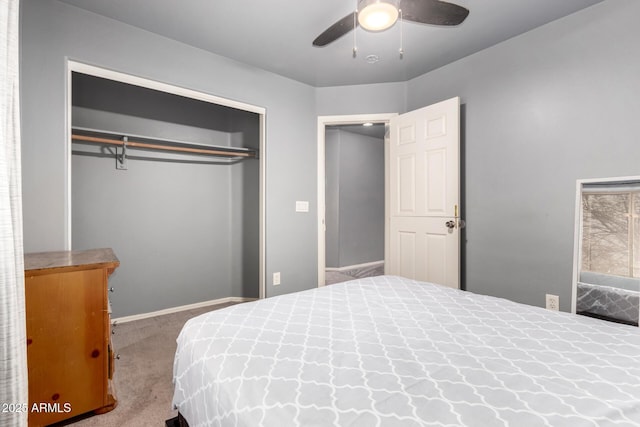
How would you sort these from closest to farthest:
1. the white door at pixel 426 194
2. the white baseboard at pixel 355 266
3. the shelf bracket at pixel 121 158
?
1. the white door at pixel 426 194
2. the shelf bracket at pixel 121 158
3. the white baseboard at pixel 355 266

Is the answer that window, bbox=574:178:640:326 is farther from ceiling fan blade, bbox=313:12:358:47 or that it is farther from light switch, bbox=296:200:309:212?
light switch, bbox=296:200:309:212

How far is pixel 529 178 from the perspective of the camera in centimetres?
248

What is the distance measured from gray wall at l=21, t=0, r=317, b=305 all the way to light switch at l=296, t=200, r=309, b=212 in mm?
47

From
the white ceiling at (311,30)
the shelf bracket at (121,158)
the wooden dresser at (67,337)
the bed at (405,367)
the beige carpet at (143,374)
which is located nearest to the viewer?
the bed at (405,367)

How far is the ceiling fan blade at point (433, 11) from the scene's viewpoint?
61.5 inches

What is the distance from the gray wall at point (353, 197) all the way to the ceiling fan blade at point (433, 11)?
3.58 meters

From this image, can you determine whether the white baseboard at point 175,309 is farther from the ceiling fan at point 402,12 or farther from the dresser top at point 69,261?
the ceiling fan at point 402,12

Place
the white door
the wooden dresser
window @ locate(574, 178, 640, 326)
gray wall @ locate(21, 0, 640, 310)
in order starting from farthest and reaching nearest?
1. the white door
2. gray wall @ locate(21, 0, 640, 310)
3. window @ locate(574, 178, 640, 326)
4. the wooden dresser

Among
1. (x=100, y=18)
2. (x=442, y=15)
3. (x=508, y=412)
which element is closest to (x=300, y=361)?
(x=508, y=412)

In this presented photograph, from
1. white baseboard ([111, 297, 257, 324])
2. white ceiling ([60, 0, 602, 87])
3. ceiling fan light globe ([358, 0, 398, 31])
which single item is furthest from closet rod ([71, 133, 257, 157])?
ceiling fan light globe ([358, 0, 398, 31])

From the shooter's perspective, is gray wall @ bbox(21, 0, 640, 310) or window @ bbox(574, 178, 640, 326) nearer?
window @ bbox(574, 178, 640, 326)

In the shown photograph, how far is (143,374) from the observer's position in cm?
→ 206

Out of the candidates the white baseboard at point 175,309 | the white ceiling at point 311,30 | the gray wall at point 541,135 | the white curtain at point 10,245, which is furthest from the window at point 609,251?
the white baseboard at point 175,309

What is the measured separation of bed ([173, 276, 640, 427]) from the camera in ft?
2.30
